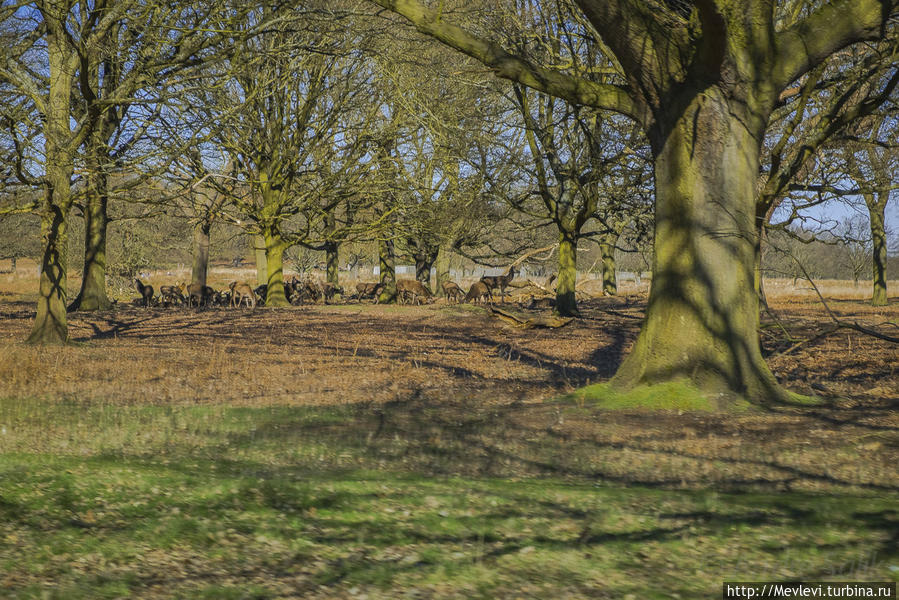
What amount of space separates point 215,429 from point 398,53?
1773 centimetres

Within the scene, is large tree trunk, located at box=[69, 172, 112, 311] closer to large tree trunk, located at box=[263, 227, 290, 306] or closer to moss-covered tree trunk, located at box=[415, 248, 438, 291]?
large tree trunk, located at box=[263, 227, 290, 306]

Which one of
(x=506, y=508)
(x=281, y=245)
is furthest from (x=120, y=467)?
(x=281, y=245)

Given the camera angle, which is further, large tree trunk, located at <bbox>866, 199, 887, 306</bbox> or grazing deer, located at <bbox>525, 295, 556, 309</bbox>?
grazing deer, located at <bbox>525, 295, 556, 309</bbox>

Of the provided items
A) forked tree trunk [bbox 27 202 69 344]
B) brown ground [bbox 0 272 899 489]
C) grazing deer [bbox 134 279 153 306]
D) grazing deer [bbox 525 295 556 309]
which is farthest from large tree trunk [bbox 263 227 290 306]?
forked tree trunk [bbox 27 202 69 344]

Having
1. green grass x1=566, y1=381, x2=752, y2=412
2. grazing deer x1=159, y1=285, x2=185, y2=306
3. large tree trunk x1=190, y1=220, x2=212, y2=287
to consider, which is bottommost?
green grass x1=566, y1=381, x2=752, y2=412

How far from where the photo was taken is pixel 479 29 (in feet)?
58.9

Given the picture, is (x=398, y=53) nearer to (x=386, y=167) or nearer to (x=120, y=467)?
(x=386, y=167)

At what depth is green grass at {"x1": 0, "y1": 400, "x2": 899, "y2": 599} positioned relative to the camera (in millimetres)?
3279

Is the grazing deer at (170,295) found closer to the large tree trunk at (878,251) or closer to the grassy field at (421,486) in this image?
the grassy field at (421,486)

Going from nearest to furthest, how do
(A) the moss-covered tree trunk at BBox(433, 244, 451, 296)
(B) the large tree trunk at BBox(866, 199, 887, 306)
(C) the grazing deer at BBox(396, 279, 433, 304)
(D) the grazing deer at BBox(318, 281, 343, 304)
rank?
(B) the large tree trunk at BBox(866, 199, 887, 306)
(C) the grazing deer at BBox(396, 279, 433, 304)
(D) the grazing deer at BBox(318, 281, 343, 304)
(A) the moss-covered tree trunk at BBox(433, 244, 451, 296)

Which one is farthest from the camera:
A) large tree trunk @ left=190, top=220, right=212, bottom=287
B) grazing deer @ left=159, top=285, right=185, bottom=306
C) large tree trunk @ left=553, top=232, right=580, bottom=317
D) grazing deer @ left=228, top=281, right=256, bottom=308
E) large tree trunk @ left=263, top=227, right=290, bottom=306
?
large tree trunk @ left=190, top=220, right=212, bottom=287

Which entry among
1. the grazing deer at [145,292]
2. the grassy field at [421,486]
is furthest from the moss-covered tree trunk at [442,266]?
the grassy field at [421,486]

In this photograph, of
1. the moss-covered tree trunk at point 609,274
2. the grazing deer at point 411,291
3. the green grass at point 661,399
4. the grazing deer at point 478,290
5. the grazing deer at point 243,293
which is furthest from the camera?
the moss-covered tree trunk at point 609,274

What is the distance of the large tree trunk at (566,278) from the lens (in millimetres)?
21406
